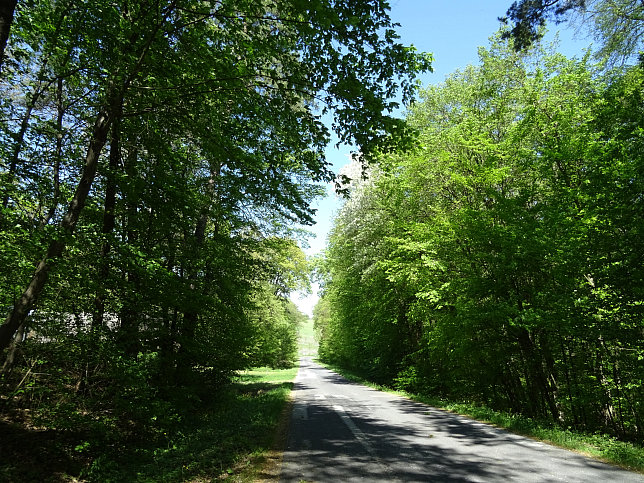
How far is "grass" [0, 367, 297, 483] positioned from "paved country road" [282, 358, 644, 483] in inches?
23.8

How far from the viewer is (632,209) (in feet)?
26.2

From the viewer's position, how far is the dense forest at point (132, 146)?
16.4 ft

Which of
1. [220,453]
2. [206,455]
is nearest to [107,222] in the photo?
[206,455]

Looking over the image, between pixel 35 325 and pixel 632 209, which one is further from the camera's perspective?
pixel 632 209

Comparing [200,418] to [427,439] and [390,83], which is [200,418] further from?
[390,83]

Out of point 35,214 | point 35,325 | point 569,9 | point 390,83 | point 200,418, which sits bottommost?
point 200,418

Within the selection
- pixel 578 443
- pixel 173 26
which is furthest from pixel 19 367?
pixel 578 443

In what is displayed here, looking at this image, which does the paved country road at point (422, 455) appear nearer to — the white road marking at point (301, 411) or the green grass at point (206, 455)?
the white road marking at point (301, 411)

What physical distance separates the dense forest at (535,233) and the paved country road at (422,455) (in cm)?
388

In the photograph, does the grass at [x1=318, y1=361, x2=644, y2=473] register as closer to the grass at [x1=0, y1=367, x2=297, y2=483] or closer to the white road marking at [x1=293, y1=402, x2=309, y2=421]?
the white road marking at [x1=293, y1=402, x2=309, y2=421]

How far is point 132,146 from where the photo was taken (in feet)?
22.9

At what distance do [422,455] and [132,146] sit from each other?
823 centimetres

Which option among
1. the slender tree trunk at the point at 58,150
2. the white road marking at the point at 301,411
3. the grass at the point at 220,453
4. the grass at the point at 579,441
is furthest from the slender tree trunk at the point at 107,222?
the grass at the point at 579,441

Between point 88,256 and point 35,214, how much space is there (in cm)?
165
